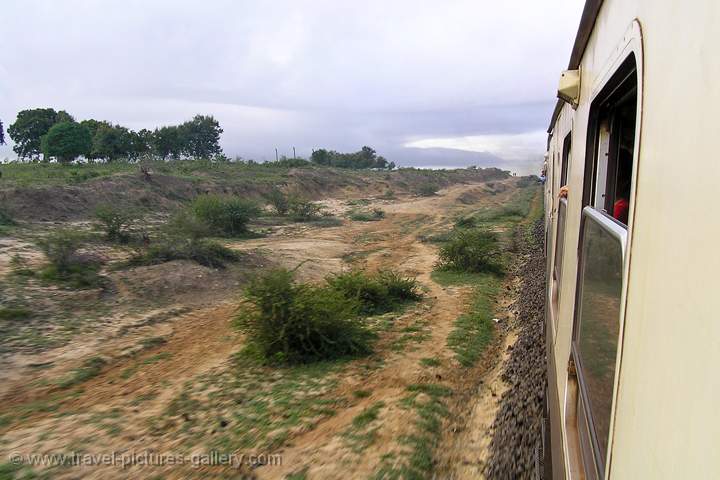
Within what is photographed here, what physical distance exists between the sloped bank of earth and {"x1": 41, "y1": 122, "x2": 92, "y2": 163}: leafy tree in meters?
7.07

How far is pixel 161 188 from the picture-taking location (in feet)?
73.7

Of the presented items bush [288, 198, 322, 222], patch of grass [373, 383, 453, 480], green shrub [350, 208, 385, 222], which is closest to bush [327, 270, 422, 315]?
patch of grass [373, 383, 453, 480]

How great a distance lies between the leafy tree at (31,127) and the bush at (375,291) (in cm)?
4468

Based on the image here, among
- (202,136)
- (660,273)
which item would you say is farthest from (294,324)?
(202,136)

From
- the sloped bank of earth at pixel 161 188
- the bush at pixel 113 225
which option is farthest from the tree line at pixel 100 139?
the bush at pixel 113 225

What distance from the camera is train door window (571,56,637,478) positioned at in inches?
56.3

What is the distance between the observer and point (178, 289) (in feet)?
29.6

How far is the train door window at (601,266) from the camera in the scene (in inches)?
56.3

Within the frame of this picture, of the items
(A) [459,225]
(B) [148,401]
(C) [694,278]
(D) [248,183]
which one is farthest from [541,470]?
(D) [248,183]

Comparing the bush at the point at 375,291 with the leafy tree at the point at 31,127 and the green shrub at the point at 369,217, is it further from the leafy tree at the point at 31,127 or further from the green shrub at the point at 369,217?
the leafy tree at the point at 31,127

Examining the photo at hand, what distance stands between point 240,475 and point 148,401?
1734 millimetres

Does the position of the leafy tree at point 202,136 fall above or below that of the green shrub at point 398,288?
above

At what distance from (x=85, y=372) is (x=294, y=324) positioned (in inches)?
96.2

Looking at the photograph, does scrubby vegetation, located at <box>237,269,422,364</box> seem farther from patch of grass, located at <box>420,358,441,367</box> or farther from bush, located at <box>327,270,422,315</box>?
bush, located at <box>327,270,422,315</box>
